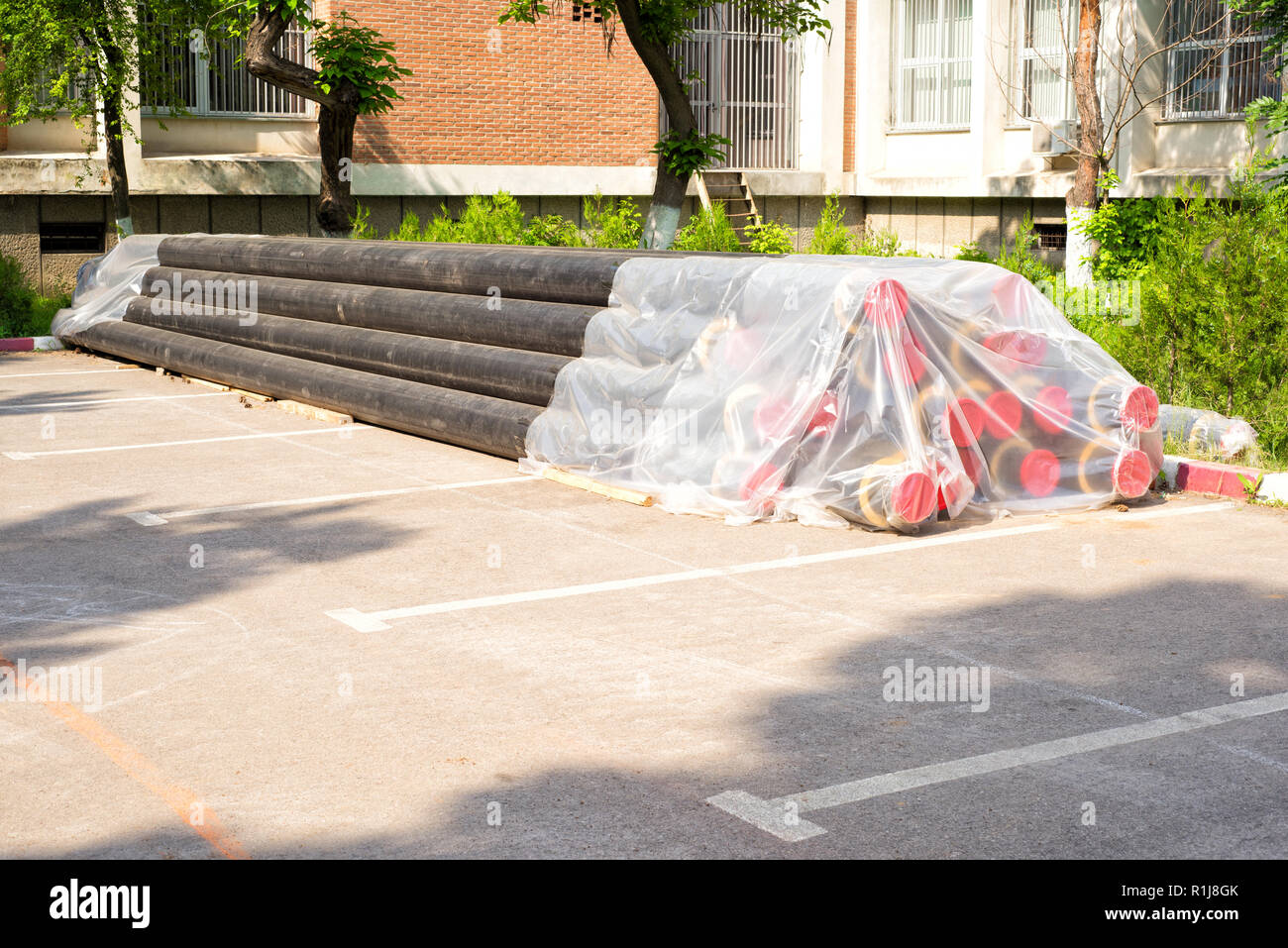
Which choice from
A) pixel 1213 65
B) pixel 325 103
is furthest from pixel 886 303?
pixel 1213 65

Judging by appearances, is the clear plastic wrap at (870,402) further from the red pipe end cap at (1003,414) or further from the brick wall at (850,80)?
the brick wall at (850,80)

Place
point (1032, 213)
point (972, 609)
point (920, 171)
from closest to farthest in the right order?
point (972, 609) < point (1032, 213) < point (920, 171)

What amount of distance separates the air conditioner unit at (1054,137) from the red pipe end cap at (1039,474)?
14.2m

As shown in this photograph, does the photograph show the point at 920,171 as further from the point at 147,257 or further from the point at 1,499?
the point at 1,499

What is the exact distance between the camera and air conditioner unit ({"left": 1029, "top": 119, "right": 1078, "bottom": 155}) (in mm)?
22359

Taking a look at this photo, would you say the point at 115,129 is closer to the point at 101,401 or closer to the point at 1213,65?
the point at 101,401

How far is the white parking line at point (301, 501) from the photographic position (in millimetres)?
9188

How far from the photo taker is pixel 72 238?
21.6m

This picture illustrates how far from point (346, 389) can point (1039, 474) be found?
6.53 m

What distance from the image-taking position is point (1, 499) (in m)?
9.71

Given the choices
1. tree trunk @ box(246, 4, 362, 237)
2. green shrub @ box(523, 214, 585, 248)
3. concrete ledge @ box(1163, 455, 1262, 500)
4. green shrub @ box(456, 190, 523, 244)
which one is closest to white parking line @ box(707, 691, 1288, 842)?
concrete ledge @ box(1163, 455, 1262, 500)

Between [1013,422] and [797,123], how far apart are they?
64.2 ft
